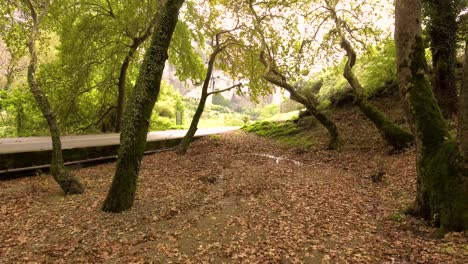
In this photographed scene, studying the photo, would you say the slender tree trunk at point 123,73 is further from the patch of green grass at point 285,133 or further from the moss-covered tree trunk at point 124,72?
the patch of green grass at point 285,133

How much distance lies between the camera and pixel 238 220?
880cm

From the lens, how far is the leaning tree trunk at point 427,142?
22.9 ft

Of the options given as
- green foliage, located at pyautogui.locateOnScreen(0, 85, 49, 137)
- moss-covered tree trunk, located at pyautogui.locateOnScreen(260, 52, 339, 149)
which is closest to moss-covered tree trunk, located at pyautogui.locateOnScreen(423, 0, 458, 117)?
moss-covered tree trunk, located at pyautogui.locateOnScreen(260, 52, 339, 149)

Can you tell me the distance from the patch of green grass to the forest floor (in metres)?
5.18

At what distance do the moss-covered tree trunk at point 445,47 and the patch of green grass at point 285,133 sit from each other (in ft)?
22.8

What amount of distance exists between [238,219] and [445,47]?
39.7ft

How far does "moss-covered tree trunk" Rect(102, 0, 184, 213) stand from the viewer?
945 cm

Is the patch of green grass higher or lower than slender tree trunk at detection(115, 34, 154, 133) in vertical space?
lower

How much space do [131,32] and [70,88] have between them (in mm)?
5403

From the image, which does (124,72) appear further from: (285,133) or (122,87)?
(285,133)

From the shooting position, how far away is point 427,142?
25.9 ft

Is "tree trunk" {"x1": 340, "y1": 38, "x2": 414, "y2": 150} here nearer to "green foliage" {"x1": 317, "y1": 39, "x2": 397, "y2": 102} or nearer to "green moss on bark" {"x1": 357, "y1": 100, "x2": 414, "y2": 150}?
"green moss on bark" {"x1": 357, "y1": 100, "x2": 414, "y2": 150}

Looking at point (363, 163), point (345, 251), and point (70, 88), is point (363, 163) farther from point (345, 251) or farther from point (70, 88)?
point (70, 88)

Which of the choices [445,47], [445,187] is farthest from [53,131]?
[445,47]
